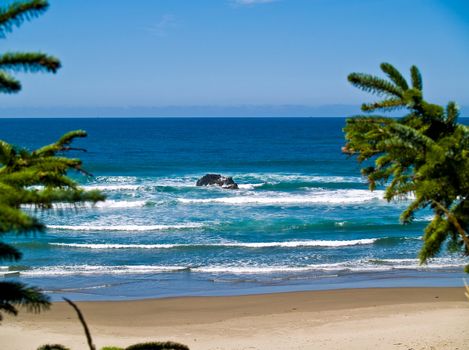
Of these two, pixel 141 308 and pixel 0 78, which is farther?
pixel 141 308

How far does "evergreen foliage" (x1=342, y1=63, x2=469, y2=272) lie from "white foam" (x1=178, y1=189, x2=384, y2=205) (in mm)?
29678

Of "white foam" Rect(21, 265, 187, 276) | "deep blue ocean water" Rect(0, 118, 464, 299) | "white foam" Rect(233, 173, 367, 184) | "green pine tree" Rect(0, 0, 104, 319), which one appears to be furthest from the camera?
"white foam" Rect(233, 173, 367, 184)

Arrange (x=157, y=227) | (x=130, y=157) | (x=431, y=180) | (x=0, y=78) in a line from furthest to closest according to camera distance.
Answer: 1. (x=130, y=157)
2. (x=157, y=227)
3. (x=431, y=180)
4. (x=0, y=78)

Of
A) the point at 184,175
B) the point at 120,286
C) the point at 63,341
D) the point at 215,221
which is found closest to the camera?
the point at 63,341

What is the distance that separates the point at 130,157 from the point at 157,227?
39.1 m

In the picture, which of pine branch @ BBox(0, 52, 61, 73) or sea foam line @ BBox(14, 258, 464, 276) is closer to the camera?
pine branch @ BBox(0, 52, 61, 73)

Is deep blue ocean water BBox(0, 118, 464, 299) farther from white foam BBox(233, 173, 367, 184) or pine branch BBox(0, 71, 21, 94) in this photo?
pine branch BBox(0, 71, 21, 94)

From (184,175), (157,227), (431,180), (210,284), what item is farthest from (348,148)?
(184,175)

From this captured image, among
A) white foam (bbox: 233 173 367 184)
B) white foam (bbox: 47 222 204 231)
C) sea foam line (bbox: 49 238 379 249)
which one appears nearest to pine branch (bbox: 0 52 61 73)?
sea foam line (bbox: 49 238 379 249)

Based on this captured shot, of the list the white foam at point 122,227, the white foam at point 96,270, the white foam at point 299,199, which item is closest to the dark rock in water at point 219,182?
the white foam at point 299,199

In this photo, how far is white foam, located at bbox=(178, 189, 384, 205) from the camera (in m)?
36.4

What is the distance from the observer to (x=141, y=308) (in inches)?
635

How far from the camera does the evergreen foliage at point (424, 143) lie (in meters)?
5.68

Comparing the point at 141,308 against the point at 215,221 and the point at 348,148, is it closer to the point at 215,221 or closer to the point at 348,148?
the point at 348,148
